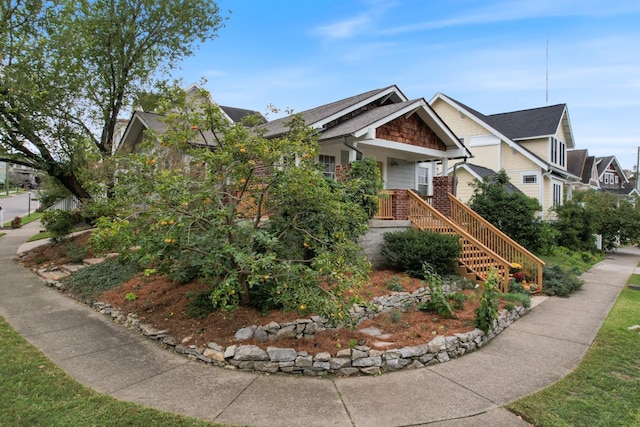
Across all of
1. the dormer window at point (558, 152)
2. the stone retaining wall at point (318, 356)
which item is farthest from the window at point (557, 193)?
the stone retaining wall at point (318, 356)

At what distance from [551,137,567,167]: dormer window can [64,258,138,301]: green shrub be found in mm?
23256

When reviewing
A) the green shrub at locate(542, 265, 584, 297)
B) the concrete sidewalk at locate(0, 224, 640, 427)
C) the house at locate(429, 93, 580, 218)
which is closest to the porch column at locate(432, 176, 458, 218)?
the green shrub at locate(542, 265, 584, 297)

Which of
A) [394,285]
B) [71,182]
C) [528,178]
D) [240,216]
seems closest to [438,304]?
[394,285]

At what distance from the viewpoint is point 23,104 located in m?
10.9

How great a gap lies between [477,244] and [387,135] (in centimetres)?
423

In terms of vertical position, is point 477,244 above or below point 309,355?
above

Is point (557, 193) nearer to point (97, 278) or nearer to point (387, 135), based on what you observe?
point (387, 135)

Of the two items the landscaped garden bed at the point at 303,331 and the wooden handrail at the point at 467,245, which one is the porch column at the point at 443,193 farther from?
the landscaped garden bed at the point at 303,331

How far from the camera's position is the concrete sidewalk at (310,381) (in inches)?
134

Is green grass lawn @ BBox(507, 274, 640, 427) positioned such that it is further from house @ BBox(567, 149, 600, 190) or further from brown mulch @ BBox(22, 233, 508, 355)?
house @ BBox(567, 149, 600, 190)

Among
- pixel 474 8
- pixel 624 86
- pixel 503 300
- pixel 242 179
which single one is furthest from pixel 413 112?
pixel 624 86

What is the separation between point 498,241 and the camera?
33.0 ft

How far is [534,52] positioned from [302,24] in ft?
29.8

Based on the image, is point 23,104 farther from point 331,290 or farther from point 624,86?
point 624,86
